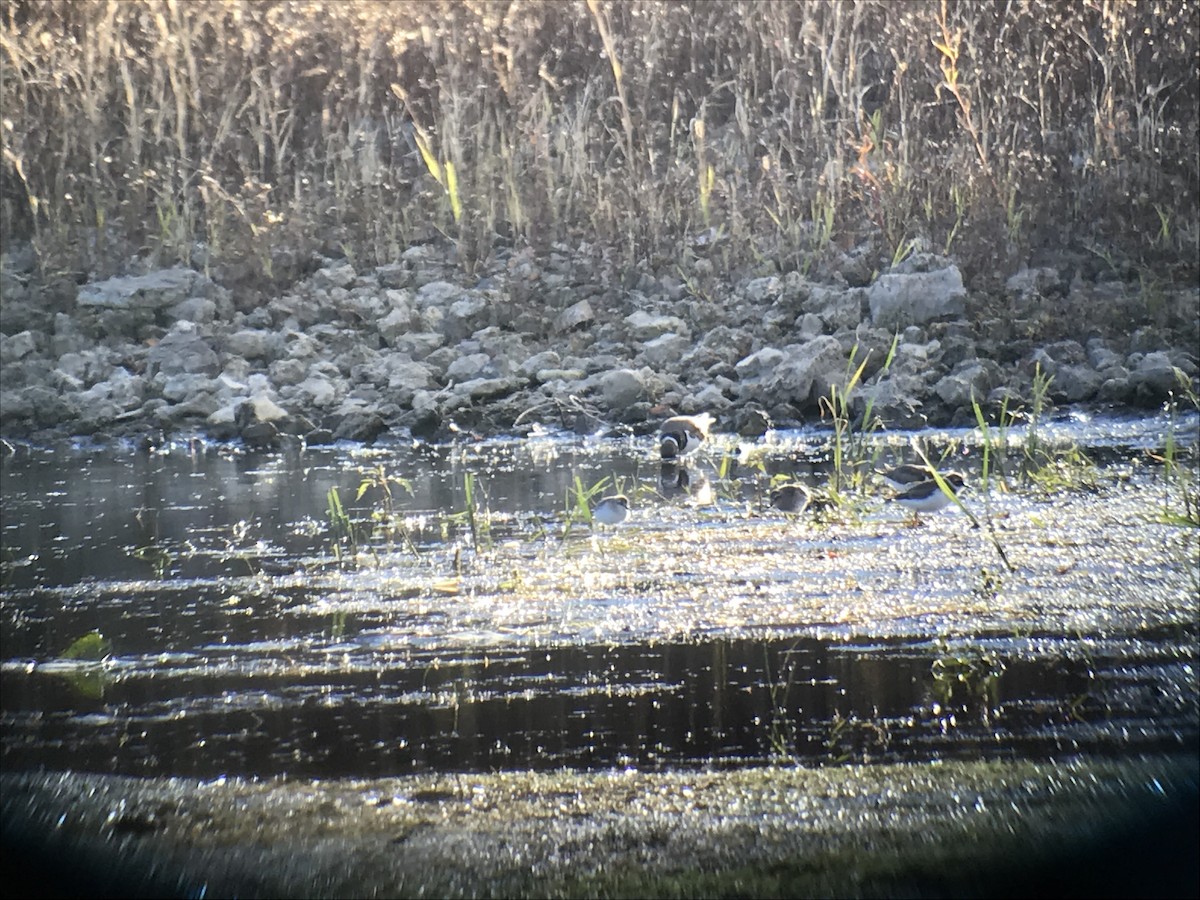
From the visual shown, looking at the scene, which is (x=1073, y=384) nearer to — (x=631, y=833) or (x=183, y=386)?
(x=183, y=386)

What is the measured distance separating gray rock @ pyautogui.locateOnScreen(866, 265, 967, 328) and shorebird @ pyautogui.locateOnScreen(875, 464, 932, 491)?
114 inches

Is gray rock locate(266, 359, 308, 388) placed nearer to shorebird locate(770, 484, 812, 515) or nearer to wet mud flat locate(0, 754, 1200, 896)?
shorebird locate(770, 484, 812, 515)

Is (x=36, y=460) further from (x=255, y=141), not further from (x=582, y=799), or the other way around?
(x=582, y=799)

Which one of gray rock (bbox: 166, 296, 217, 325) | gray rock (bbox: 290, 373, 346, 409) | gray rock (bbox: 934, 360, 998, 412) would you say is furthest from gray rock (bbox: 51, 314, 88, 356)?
gray rock (bbox: 934, 360, 998, 412)

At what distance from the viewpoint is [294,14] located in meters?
9.17

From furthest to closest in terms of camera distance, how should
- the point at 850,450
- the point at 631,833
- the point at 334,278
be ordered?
the point at 334,278
the point at 850,450
the point at 631,833

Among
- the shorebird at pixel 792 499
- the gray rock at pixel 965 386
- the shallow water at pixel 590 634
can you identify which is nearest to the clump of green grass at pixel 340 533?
the shallow water at pixel 590 634

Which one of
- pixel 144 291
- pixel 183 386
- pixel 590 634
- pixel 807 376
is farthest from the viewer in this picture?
pixel 144 291

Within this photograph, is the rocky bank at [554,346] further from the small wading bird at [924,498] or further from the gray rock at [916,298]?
the small wading bird at [924,498]

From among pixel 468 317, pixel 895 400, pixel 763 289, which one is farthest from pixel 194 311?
pixel 895 400

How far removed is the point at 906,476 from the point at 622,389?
8.06 ft

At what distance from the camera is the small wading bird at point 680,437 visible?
17.1 ft

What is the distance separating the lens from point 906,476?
160 inches

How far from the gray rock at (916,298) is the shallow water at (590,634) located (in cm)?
267
